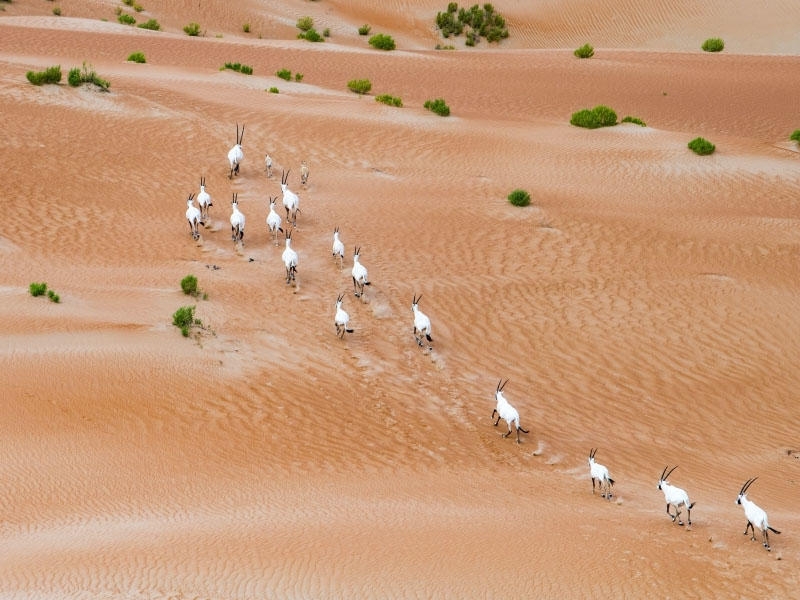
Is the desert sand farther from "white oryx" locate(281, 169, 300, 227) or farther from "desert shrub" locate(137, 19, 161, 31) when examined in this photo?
"desert shrub" locate(137, 19, 161, 31)

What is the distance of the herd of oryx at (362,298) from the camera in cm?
1151

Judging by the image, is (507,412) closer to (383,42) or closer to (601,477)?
(601,477)

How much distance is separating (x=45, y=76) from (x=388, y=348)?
53.1 ft

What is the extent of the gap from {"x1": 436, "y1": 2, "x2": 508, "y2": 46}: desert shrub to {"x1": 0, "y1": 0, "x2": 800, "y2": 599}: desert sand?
2050 cm

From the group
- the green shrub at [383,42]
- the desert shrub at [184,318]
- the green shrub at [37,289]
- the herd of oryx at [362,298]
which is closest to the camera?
the herd of oryx at [362,298]

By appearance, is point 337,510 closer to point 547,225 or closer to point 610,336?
point 610,336

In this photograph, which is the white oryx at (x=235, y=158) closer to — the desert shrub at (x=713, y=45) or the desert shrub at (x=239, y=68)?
the desert shrub at (x=239, y=68)

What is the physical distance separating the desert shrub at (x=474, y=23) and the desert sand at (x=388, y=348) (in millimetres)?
20498

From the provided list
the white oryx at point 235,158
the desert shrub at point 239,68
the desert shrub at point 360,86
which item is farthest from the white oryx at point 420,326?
the desert shrub at point 239,68

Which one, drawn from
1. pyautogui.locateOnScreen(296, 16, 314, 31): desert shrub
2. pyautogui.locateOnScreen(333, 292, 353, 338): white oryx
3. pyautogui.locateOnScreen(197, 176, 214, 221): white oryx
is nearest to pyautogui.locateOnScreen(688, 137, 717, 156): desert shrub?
pyautogui.locateOnScreen(197, 176, 214, 221): white oryx

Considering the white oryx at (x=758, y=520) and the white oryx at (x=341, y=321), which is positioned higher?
the white oryx at (x=341, y=321)

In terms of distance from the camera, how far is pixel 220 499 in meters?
12.0

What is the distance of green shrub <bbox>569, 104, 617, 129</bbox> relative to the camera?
106 ft

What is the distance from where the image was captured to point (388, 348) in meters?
17.6
